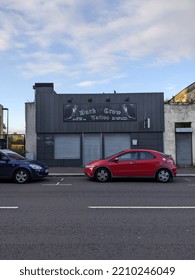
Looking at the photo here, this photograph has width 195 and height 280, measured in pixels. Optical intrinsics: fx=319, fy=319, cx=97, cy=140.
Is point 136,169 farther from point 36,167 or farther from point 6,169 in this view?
point 6,169

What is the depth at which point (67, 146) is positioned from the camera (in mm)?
21812

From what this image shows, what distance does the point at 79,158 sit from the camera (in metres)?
21.6

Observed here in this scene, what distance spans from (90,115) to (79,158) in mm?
3022

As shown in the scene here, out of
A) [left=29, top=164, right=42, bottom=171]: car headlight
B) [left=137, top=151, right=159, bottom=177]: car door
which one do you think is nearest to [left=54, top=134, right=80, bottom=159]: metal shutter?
[left=29, top=164, right=42, bottom=171]: car headlight

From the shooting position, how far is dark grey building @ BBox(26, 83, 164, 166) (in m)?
21.7

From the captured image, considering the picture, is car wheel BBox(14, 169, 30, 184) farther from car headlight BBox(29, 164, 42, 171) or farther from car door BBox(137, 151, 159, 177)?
car door BBox(137, 151, 159, 177)

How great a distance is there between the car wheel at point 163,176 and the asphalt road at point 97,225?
10.3ft

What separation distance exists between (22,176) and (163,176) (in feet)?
20.1

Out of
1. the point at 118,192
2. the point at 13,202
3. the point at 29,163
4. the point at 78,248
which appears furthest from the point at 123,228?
the point at 29,163

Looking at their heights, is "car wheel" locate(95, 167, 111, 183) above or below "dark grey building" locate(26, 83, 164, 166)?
below

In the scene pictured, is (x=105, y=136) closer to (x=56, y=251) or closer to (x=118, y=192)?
(x=118, y=192)

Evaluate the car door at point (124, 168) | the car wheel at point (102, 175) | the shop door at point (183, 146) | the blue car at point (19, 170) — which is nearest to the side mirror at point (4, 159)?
the blue car at point (19, 170)

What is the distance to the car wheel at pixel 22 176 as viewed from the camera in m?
13.6

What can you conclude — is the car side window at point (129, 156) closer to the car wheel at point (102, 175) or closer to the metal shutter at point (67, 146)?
the car wheel at point (102, 175)
